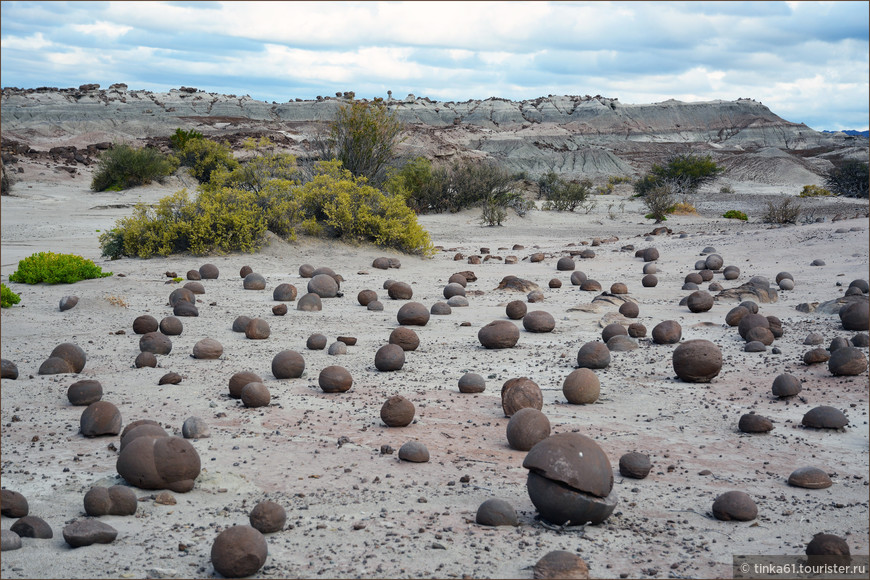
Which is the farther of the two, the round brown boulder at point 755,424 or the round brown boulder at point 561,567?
the round brown boulder at point 755,424

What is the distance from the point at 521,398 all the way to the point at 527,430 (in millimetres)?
759

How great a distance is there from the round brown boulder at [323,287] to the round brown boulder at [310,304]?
70 cm

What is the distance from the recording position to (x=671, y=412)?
19.8ft

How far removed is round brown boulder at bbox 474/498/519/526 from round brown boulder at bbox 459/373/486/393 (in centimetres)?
257

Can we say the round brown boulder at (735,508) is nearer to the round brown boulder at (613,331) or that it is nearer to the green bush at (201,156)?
the round brown boulder at (613,331)

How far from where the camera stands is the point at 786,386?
616cm

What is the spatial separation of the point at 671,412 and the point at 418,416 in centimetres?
196

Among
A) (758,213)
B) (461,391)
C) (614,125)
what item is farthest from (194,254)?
(614,125)

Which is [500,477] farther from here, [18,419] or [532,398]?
[18,419]

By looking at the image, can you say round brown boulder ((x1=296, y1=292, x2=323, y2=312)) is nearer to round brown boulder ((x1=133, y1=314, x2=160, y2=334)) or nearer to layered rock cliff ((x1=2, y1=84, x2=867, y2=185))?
round brown boulder ((x1=133, y1=314, x2=160, y2=334))

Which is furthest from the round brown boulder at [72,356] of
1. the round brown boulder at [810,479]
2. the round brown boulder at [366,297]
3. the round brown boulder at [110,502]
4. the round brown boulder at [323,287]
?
the round brown boulder at [810,479]

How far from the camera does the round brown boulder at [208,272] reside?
12477 mm

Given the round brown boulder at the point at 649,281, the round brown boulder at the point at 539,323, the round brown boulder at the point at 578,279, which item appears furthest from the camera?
the round brown boulder at the point at 578,279

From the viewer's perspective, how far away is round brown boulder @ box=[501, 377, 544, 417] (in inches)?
232
